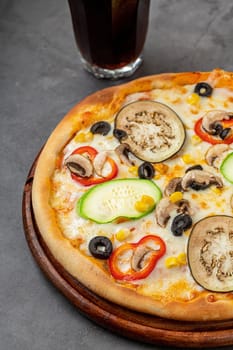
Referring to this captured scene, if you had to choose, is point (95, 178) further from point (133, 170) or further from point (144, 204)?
point (144, 204)

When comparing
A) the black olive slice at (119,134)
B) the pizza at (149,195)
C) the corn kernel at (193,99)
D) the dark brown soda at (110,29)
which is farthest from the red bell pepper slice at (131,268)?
the dark brown soda at (110,29)

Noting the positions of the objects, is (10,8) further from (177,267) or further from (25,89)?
(177,267)

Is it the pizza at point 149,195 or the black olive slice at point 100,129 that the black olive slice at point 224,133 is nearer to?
the pizza at point 149,195

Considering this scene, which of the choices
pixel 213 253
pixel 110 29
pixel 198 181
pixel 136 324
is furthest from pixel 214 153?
pixel 110 29

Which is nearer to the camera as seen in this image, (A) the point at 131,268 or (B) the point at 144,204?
(A) the point at 131,268

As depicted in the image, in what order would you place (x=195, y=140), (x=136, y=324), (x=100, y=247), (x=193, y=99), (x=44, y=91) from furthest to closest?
(x=44, y=91) → (x=193, y=99) → (x=195, y=140) → (x=100, y=247) → (x=136, y=324)

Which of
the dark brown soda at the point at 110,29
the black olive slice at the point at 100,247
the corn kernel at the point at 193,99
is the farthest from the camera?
the dark brown soda at the point at 110,29

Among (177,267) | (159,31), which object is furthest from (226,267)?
(159,31)
